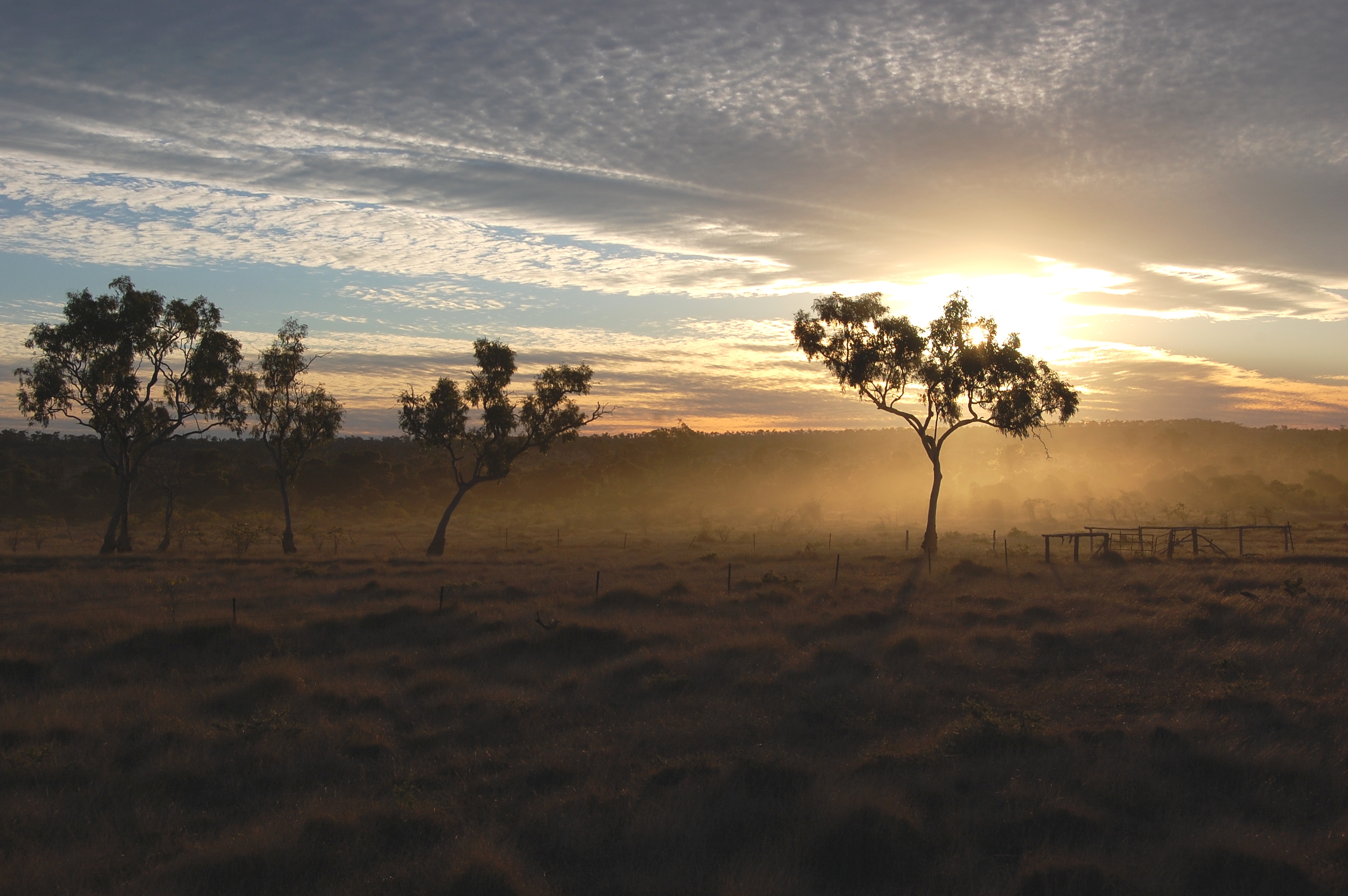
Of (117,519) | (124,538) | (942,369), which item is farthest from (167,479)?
(942,369)

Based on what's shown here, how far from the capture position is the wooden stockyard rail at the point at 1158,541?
103 feet

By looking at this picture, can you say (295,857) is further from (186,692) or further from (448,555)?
(448,555)

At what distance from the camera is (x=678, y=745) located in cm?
1064

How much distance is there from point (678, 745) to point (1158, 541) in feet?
127

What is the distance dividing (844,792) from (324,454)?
89165mm

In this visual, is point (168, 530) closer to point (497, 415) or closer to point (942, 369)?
point (497, 415)

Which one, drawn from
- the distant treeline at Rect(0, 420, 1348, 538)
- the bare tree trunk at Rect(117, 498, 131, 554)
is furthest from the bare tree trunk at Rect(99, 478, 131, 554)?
the distant treeline at Rect(0, 420, 1348, 538)

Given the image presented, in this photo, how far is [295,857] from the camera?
7406 mm

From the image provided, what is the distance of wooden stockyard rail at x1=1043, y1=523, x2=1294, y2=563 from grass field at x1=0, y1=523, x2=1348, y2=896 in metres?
9.80

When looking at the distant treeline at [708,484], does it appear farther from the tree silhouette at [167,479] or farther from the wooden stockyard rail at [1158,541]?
the wooden stockyard rail at [1158,541]

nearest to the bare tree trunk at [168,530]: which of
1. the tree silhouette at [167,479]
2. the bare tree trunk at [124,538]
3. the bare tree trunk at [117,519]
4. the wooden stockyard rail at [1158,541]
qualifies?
the tree silhouette at [167,479]

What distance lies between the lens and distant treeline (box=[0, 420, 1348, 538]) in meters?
63.3

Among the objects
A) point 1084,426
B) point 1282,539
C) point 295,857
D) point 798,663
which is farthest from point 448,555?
point 1084,426

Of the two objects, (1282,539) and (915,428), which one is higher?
(915,428)
